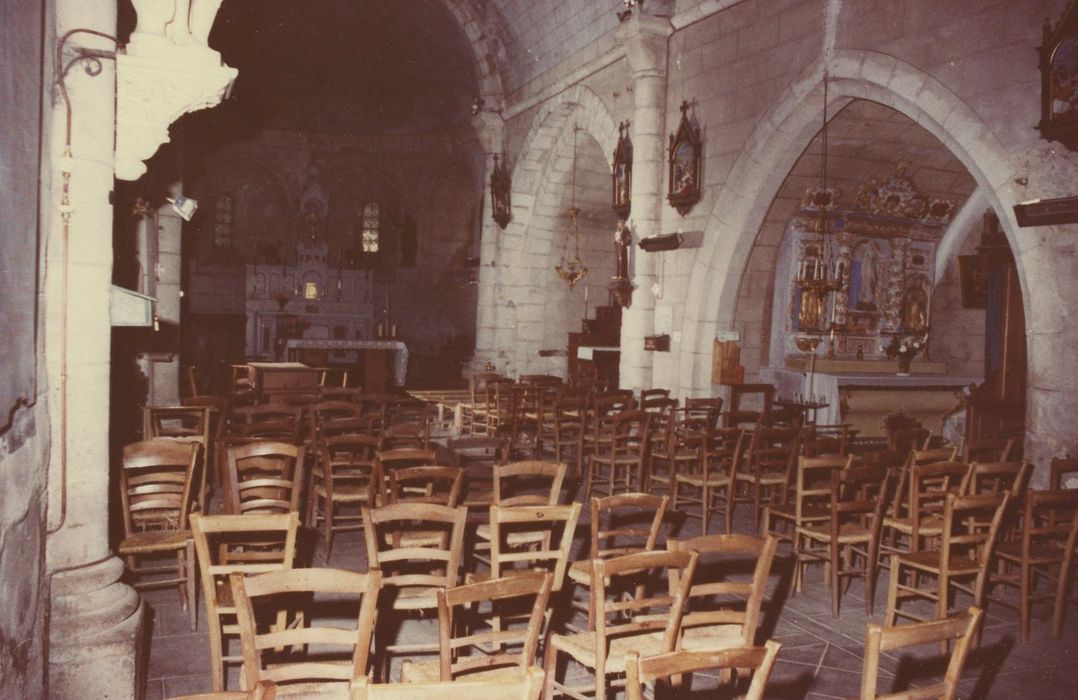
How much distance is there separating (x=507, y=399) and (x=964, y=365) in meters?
7.38

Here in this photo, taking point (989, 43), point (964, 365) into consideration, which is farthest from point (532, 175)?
point (989, 43)

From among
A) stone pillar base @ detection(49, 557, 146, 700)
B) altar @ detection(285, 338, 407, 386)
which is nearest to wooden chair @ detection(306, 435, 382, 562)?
stone pillar base @ detection(49, 557, 146, 700)

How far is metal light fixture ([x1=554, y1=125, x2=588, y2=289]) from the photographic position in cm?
1373

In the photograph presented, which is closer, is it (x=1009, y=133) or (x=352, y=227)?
(x=1009, y=133)

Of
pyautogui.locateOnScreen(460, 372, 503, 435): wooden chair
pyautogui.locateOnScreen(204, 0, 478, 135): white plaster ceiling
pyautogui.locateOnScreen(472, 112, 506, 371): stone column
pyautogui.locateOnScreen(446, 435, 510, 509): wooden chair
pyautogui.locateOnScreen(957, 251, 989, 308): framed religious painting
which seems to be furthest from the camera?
pyautogui.locateOnScreen(204, 0, 478, 135): white plaster ceiling

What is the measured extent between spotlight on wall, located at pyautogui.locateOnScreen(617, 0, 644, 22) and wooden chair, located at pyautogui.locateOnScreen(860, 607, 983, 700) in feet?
32.3

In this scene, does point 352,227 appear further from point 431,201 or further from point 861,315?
point 861,315

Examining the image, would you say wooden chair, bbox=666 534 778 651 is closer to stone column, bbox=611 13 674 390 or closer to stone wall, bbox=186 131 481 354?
stone column, bbox=611 13 674 390

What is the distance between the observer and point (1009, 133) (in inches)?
262

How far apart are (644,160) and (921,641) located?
9.58 m

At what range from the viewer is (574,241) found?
52.4 ft

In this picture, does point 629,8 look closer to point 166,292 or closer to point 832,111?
point 832,111

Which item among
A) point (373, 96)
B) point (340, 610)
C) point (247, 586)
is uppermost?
point (373, 96)

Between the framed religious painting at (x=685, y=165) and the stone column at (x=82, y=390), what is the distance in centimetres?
781
